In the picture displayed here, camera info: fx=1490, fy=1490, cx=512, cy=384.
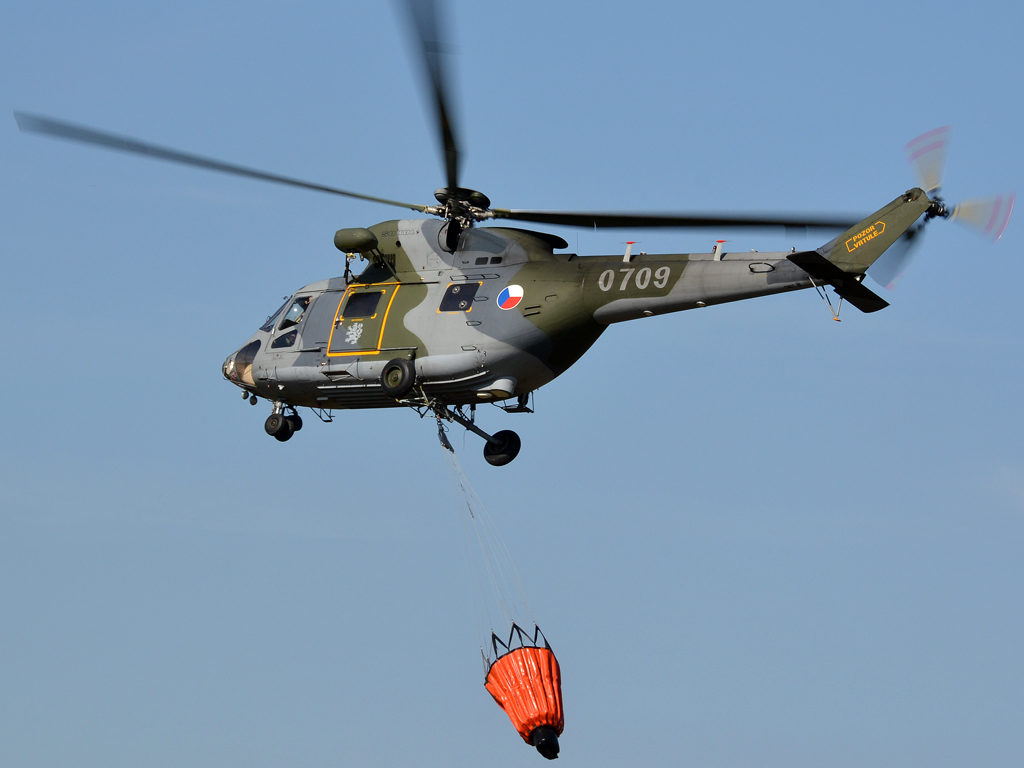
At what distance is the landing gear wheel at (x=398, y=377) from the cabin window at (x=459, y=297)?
1.31 meters

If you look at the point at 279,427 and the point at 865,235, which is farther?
the point at 279,427

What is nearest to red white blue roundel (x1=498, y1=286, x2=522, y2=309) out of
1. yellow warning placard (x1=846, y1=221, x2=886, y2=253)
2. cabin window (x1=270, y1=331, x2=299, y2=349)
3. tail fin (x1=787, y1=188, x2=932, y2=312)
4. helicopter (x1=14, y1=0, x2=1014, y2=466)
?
helicopter (x1=14, y1=0, x2=1014, y2=466)

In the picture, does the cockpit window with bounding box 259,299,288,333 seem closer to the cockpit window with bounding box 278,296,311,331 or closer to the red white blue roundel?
the cockpit window with bounding box 278,296,311,331

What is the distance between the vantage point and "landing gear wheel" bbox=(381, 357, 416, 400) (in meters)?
28.4

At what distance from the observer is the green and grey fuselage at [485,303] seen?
26375mm

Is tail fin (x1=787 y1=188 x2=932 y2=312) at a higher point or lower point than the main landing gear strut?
lower

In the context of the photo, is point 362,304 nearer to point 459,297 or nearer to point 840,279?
point 459,297

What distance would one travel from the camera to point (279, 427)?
3131 centimetres

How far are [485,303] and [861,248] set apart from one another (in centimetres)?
711

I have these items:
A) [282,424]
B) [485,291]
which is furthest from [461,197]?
[282,424]

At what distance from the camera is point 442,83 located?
2238 centimetres

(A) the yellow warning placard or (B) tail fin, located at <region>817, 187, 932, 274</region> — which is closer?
(B) tail fin, located at <region>817, 187, 932, 274</region>

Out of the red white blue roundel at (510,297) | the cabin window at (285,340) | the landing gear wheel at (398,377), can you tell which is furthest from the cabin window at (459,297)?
the cabin window at (285,340)

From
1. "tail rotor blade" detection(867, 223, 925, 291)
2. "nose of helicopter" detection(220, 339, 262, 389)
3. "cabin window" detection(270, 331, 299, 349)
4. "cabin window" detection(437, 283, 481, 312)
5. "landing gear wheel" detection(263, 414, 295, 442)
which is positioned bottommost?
"tail rotor blade" detection(867, 223, 925, 291)
